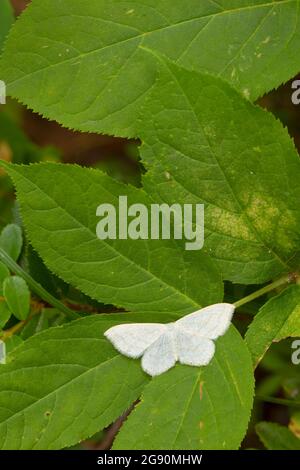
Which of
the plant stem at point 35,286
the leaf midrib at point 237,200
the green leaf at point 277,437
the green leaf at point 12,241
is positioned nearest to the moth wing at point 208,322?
the leaf midrib at point 237,200

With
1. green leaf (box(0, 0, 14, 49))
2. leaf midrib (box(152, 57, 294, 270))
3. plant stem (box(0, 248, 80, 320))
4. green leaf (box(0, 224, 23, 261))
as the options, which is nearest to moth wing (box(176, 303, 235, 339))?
leaf midrib (box(152, 57, 294, 270))

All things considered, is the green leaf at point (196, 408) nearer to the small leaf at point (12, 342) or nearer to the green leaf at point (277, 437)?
the small leaf at point (12, 342)

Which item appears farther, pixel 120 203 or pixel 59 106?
pixel 59 106

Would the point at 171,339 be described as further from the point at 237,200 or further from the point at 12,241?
the point at 12,241

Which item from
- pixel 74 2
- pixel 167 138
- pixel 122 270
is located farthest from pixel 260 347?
pixel 74 2

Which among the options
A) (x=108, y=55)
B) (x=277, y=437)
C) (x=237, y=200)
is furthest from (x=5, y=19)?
(x=277, y=437)

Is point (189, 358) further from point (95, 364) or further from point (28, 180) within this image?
point (28, 180)

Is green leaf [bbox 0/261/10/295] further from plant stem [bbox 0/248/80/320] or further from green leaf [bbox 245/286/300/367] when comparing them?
green leaf [bbox 245/286/300/367]

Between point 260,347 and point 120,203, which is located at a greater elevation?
point 120,203
